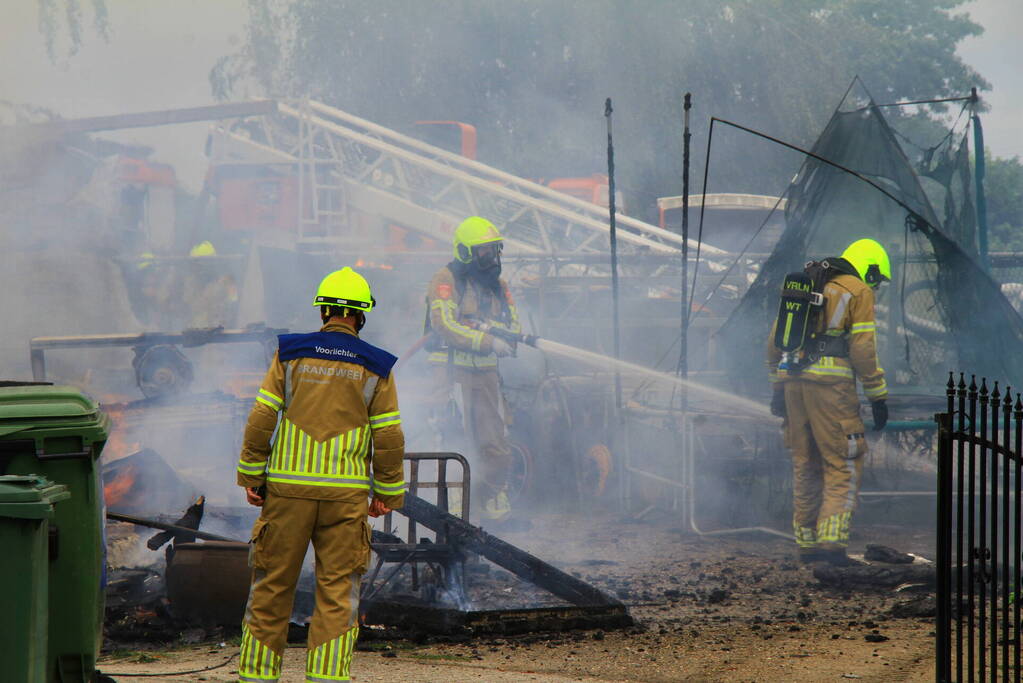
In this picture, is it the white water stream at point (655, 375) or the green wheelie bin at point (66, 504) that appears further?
the white water stream at point (655, 375)

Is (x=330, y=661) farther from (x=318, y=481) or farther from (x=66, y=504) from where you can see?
(x=66, y=504)

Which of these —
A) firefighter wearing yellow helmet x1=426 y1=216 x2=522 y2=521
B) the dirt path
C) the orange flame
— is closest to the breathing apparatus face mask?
firefighter wearing yellow helmet x1=426 y1=216 x2=522 y2=521

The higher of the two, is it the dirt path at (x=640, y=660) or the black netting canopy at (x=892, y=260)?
the black netting canopy at (x=892, y=260)

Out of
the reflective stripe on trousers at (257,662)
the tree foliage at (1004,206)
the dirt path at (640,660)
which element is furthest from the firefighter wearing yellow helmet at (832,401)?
the tree foliage at (1004,206)

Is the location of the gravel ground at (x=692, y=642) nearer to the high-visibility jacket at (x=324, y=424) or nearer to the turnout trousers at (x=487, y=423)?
the turnout trousers at (x=487, y=423)

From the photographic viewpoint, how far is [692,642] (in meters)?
5.43

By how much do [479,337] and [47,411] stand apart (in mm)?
4766

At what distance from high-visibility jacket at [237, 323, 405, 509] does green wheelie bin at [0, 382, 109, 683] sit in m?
0.64

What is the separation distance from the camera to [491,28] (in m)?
23.2

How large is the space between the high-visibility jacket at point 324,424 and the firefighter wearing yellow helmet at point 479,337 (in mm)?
3968

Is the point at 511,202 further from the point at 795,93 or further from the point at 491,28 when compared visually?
the point at 795,93

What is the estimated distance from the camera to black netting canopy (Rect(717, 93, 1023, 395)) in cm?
868

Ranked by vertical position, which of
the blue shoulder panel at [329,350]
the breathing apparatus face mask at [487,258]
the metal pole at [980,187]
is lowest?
the blue shoulder panel at [329,350]

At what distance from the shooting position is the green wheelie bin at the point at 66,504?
136 inches
